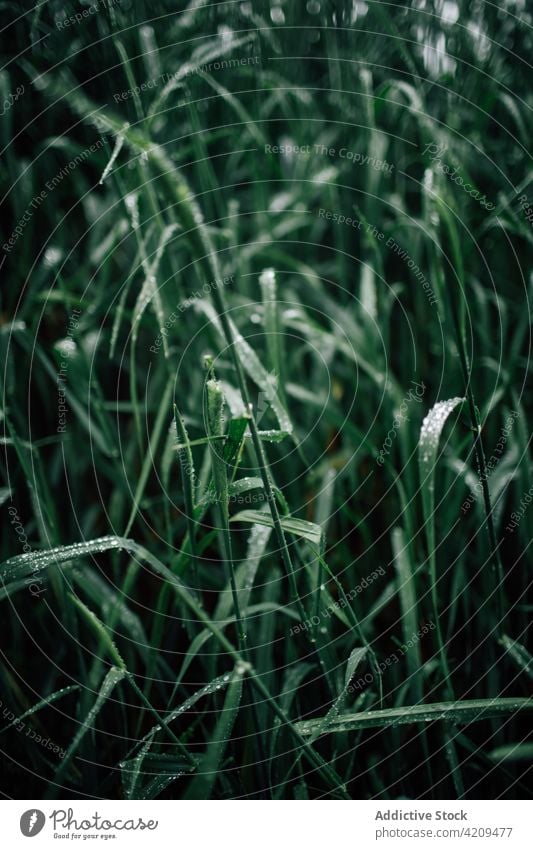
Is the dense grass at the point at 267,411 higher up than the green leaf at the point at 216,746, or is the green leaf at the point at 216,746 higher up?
the dense grass at the point at 267,411

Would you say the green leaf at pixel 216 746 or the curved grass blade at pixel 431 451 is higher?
the curved grass blade at pixel 431 451

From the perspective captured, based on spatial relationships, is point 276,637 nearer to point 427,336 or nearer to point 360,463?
point 360,463

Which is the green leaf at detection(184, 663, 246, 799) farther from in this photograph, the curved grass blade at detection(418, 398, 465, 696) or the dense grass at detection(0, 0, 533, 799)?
the curved grass blade at detection(418, 398, 465, 696)

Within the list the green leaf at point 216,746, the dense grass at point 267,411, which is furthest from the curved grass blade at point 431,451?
the green leaf at point 216,746

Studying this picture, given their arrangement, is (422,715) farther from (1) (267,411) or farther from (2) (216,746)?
(1) (267,411)

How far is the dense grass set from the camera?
40cm

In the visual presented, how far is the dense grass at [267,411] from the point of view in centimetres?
40

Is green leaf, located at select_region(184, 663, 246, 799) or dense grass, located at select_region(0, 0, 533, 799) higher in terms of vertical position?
dense grass, located at select_region(0, 0, 533, 799)

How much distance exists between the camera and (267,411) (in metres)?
0.47

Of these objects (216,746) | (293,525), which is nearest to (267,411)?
(293,525)

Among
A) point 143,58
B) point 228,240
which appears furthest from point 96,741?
point 143,58

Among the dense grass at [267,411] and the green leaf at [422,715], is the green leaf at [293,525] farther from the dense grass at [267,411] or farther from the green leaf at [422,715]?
the green leaf at [422,715]

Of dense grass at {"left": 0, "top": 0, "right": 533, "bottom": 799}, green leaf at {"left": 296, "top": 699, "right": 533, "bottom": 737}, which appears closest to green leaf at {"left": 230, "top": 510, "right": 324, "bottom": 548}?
dense grass at {"left": 0, "top": 0, "right": 533, "bottom": 799}
